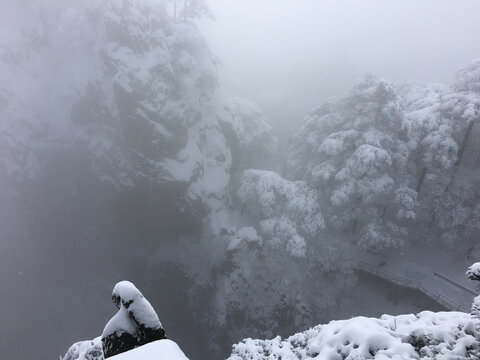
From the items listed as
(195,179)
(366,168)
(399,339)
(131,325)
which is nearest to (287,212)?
(366,168)

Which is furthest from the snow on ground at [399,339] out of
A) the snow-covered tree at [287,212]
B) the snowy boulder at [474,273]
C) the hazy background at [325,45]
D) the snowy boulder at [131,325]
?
the hazy background at [325,45]

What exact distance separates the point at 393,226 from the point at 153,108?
1719cm

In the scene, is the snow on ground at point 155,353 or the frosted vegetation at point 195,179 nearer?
the snow on ground at point 155,353

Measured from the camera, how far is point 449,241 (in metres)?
21.0

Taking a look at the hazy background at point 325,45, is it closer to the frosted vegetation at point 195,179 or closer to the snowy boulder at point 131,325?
the frosted vegetation at point 195,179

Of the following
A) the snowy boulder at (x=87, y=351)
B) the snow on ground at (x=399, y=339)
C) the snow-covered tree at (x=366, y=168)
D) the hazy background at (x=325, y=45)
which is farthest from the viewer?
the hazy background at (x=325, y=45)

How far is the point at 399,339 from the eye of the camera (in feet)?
16.2

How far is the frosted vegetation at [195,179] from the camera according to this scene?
68.1 feet

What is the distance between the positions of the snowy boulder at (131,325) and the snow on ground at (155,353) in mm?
1152

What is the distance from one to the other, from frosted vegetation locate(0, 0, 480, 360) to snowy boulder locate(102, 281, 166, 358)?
16885mm

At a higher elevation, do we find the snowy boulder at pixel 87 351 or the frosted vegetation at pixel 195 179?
the frosted vegetation at pixel 195 179

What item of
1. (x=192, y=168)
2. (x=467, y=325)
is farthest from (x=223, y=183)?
(x=467, y=325)

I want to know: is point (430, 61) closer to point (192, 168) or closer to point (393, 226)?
point (393, 226)

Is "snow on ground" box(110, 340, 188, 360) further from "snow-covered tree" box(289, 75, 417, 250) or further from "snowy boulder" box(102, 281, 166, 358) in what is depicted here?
"snow-covered tree" box(289, 75, 417, 250)
